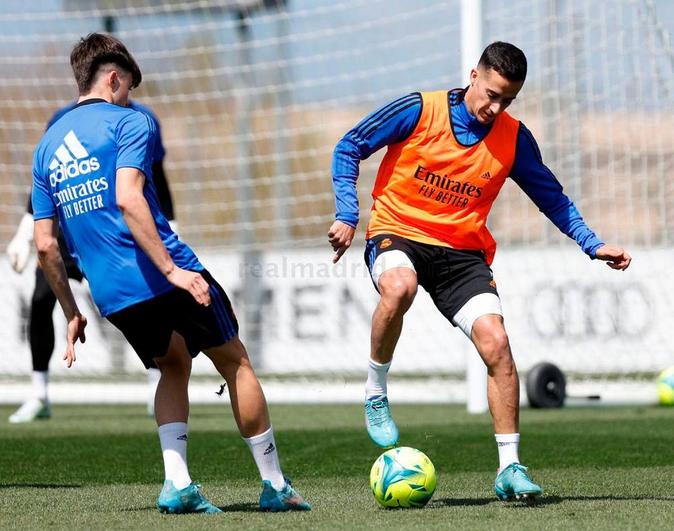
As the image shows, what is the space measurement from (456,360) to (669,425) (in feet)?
15.8

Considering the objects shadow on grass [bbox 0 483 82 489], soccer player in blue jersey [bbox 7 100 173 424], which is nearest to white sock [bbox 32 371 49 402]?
soccer player in blue jersey [bbox 7 100 173 424]

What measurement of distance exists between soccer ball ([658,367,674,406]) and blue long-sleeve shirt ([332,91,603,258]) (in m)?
5.60

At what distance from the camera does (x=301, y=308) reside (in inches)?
543

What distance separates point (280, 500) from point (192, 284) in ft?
3.14

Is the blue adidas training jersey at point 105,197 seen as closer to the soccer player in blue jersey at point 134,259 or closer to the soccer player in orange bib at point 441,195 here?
the soccer player in blue jersey at point 134,259

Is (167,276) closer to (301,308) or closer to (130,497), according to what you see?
(130,497)

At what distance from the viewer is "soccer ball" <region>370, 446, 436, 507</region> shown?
5.01 meters

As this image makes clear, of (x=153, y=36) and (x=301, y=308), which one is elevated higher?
(x=153, y=36)

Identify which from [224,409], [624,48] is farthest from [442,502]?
[624,48]

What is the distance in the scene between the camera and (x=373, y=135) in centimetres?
576

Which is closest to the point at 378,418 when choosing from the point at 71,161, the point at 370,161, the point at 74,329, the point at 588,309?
the point at 74,329

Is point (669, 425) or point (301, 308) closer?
point (669, 425)

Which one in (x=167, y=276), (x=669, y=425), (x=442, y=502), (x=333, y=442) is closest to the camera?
(x=167, y=276)

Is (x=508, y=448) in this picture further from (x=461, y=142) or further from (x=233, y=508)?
(x=461, y=142)
